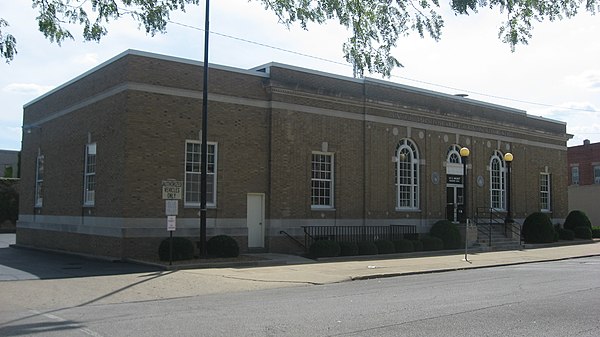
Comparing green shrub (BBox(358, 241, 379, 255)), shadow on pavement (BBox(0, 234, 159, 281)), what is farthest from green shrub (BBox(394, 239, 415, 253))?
shadow on pavement (BBox(0, 234, 159, 281))

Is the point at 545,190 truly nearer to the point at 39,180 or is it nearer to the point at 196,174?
the point at 196,174

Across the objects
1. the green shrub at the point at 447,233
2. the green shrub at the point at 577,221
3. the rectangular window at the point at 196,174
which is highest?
the rectangular window at the point at 196,174

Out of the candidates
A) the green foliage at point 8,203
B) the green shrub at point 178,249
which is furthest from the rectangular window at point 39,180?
the green foliage at point 8,203

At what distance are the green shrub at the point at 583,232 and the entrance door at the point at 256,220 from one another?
2151cm

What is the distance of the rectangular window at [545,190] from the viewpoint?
37375mm

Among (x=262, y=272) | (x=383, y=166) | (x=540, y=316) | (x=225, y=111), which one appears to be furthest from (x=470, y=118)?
(x=540, y=316)

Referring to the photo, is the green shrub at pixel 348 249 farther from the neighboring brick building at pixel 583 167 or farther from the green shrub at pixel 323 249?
the neighboring brick building at pixel 583 167

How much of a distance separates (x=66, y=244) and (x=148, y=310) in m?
15.4

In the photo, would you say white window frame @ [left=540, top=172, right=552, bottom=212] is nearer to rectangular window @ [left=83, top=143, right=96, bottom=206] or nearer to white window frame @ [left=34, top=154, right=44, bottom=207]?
rectangular window @ [left=83, top=143, right=96, bottom=206]

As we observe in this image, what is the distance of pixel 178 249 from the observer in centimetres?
1983

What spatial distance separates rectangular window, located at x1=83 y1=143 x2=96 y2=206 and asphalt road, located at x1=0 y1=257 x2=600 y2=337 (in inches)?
356

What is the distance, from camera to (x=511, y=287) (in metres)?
14.4

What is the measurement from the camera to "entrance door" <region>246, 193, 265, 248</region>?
23859 millimetres

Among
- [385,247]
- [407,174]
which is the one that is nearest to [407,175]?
[407,174]
